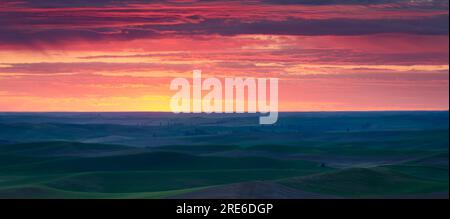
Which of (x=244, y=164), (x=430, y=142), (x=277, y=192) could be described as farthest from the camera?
(x=430, y=142)

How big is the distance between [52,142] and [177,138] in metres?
41.8

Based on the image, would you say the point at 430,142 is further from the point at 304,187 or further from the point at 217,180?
the point at 304,187

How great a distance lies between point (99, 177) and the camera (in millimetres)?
73250

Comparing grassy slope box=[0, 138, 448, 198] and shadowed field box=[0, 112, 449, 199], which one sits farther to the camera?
grassy slope box=[0, 138, 448, 198]

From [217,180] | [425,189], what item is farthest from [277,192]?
[217,180]

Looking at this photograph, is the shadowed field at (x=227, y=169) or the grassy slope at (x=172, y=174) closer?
the shadowed field at (x=227, y=169)

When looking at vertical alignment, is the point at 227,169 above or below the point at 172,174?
above

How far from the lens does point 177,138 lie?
15712cm

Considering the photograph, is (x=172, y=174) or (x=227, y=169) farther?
(x=227, y=169)
